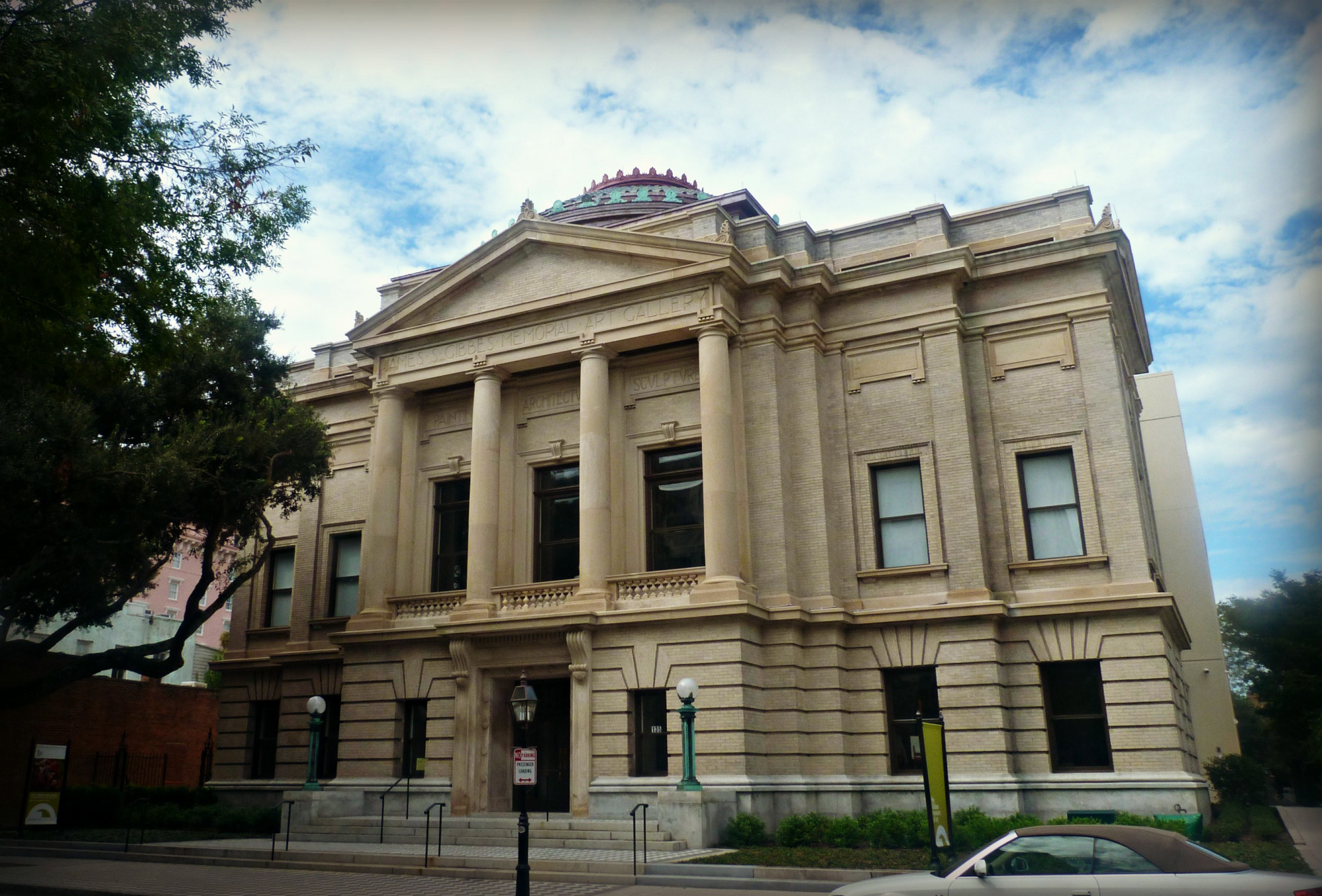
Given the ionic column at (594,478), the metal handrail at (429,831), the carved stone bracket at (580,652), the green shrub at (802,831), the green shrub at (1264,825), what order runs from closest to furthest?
the metal handrail at (429,831) → the green shrub at (802,831) → the green shrub at (1264,825) → the carved stone bracket at (580,652) → the ionic column at (594,478)

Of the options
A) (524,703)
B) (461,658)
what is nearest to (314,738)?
(461,658)

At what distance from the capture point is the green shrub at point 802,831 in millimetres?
20969

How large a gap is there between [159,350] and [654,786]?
1356 centimetres

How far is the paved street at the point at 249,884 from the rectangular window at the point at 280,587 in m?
12.9

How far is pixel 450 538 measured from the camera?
1171 inches

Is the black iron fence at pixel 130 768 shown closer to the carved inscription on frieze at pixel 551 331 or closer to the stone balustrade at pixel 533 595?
the stone balustrade at pixel 533 595

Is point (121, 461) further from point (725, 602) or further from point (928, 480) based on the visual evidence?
point (928, 480)

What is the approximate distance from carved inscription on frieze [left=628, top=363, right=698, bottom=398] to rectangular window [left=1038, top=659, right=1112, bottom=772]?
10778 millimetres

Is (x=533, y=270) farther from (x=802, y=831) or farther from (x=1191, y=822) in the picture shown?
(x=1191, y=822)

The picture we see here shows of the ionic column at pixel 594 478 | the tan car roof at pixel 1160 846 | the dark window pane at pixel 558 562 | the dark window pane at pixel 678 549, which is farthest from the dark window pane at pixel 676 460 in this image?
the tan car roof at pixel 1160 846

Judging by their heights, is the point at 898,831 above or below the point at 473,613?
below

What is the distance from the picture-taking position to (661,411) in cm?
2748

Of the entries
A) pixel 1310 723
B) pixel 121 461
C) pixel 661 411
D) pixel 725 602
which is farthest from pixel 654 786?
pixel 1310 723

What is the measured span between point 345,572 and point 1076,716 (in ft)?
68.3
